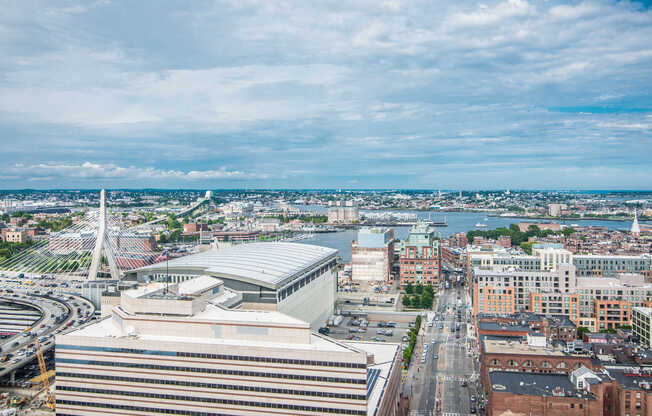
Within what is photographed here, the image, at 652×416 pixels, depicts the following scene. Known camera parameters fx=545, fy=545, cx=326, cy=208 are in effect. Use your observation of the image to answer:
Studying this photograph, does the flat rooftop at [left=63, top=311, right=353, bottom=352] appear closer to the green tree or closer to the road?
the road

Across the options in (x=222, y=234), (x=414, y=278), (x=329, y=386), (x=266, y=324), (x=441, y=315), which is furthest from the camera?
(x=222, y=234)

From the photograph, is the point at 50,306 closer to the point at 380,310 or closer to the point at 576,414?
the point at 380,310

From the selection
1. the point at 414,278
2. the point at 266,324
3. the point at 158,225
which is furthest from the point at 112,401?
the point at 158,225

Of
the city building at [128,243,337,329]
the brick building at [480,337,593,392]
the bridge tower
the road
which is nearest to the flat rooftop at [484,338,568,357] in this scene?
the brick building at [480,337,593,392]

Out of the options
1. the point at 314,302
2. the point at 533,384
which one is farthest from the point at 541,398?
the point at 314,302

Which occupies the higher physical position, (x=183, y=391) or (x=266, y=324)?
(x=266, y=324)

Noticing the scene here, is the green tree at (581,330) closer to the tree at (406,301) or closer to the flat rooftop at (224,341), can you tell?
the tree at (406,301)
